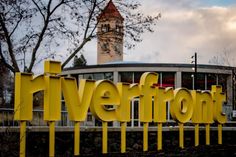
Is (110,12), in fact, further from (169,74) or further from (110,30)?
(169,74)

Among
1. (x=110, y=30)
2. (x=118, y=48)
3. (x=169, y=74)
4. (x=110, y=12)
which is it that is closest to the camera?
(x=110, y=12)

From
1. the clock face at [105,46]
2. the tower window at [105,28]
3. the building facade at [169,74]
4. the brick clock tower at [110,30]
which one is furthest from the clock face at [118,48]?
the building facade at [169,74]

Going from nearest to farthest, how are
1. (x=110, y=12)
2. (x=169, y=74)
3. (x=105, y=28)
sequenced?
(x=110, y=12), (x=105, y=28), (x=169, y=74)

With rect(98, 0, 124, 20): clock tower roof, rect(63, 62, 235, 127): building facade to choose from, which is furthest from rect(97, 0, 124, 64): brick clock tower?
rect(63, 62, 235, 127): building facade

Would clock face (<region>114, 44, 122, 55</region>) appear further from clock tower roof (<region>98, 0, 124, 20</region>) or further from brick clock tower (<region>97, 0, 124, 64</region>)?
clock tower roof (<region>98, 0, 124, 20</region>)

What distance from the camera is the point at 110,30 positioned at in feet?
93.2

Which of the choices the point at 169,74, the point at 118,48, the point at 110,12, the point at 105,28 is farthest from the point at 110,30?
→ the point at 169,74

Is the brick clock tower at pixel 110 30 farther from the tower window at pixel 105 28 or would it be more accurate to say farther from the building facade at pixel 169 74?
the building facade at pixel 169 74

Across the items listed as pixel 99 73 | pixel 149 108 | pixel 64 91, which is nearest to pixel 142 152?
pixel 149 108

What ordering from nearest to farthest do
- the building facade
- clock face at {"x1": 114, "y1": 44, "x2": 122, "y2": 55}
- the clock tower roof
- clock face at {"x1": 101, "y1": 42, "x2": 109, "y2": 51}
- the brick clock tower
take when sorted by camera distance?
the clock tower roof
the brick clock tower
clock face at {"x1": 114, "y1": 44, "x2": 122, "y2": 55}
clock face at {"x1": 101, "y1": 42, "x2": 109, "y2": 51}
the building facade

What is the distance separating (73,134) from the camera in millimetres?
17969

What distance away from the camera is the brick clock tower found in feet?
92.4

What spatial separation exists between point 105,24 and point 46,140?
42.5 feet

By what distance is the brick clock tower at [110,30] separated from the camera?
1109 inches
